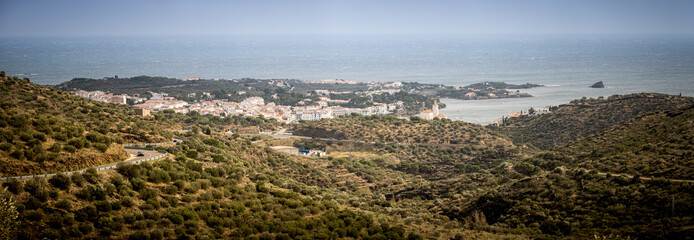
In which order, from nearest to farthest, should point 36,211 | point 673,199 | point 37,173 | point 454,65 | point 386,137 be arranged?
1. point 36,211
2. point 37,173
3. point 673,199
4. point 386,137
5. point 454,65

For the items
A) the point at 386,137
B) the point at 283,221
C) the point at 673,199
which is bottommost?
the point at 386,137

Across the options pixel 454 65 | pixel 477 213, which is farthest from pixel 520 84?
pixel 477 213

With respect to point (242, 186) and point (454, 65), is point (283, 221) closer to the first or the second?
point (242, 186)

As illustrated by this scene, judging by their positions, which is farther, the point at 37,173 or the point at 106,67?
the point at 106,67

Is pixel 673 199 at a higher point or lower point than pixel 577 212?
higher

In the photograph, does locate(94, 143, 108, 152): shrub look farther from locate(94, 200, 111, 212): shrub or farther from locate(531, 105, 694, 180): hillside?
locate(531, 105, 694, 180): hillside

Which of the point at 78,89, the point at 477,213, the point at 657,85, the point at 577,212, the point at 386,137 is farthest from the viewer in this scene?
the point at 657,85

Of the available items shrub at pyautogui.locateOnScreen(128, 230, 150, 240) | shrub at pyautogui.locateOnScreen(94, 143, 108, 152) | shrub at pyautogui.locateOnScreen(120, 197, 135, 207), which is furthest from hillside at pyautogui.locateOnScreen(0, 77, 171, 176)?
shrub at pyautogui.locateOnScreen(128, 230, 150, 240)

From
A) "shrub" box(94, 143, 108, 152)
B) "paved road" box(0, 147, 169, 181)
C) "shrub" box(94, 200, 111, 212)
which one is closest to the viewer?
"shrub" box(94, 200, 111, 212)
